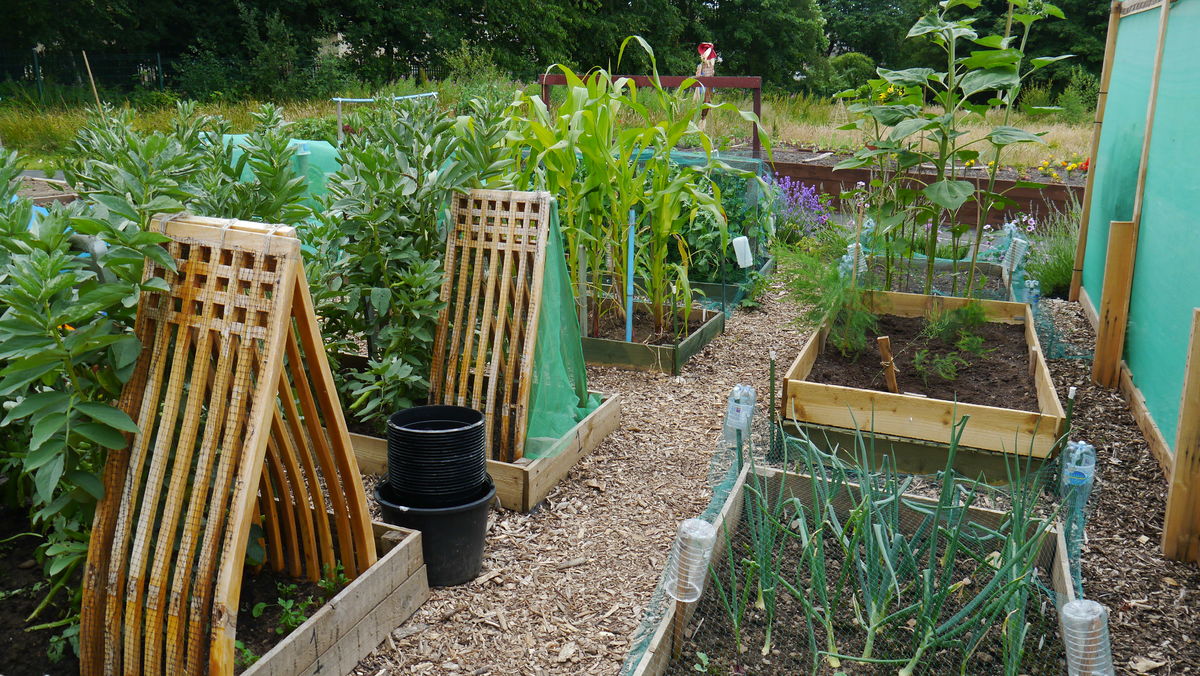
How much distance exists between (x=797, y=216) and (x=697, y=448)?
12.7 ft

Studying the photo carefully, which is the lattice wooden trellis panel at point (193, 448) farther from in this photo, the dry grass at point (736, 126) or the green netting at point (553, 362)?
the dry grass at point (736, 126)

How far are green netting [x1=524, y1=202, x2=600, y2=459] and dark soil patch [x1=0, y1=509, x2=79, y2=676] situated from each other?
5.52 feet

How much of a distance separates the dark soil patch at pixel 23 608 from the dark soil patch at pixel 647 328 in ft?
10.0

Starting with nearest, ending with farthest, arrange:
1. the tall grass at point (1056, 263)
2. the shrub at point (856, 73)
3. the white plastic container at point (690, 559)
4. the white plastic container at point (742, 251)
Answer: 1. the white plastic container at point (690, 559)
2. the white plastic container at point (742, 251)
3. the tall grass at point (1056, 263)
4. the shrub at point (856, 73)

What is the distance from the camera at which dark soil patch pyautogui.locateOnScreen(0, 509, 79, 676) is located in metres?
2.07

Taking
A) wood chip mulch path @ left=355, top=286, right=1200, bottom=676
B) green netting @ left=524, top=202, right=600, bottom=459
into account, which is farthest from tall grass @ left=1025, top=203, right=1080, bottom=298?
green netting @ left=524, top=202, right=600, bottom=459

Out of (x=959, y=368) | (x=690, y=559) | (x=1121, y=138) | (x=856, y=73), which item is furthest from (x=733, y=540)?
(x=856, y=73)

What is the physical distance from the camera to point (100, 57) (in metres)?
19.8

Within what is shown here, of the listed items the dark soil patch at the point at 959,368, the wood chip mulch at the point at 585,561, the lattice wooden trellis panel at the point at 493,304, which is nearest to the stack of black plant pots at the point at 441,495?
the wood chip mulch at the point at 585,561

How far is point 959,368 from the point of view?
406 centimetres

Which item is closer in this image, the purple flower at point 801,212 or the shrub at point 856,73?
the purple flower at point 801,212

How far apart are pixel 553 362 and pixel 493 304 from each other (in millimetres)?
350

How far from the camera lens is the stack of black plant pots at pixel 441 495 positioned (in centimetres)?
272

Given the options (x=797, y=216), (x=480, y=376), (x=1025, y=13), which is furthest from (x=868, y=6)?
(x=480, y=376)
